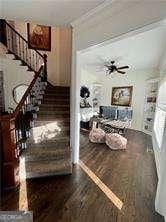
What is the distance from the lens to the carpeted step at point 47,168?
3.08 meters

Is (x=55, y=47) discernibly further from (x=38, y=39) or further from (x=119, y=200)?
(x=119, y=200)

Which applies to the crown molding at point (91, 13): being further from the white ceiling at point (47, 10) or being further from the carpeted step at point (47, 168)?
the carpeted step at point (47, 168)

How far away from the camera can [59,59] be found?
7359 millimetres

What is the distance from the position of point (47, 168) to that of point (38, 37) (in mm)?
5576

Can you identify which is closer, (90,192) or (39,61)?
(90,192)

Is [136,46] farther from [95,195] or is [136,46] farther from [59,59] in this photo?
[59,59]

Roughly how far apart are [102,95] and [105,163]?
544 centimetres

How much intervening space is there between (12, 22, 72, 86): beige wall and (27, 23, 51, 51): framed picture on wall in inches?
8.2

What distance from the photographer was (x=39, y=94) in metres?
5.64

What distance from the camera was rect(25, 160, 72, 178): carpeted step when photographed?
3082 mm

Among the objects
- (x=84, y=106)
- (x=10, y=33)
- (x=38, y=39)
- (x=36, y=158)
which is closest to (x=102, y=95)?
(x=84, y=106)

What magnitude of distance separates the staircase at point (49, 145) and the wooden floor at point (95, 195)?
0.62ft

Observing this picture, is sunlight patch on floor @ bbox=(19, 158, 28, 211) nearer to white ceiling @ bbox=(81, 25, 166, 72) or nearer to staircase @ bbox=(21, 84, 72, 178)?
staircase @ bbox=(21, 84, 72, 178)

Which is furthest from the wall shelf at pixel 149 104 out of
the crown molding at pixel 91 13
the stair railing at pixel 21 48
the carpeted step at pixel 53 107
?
the stair railing at pixel 21 48
